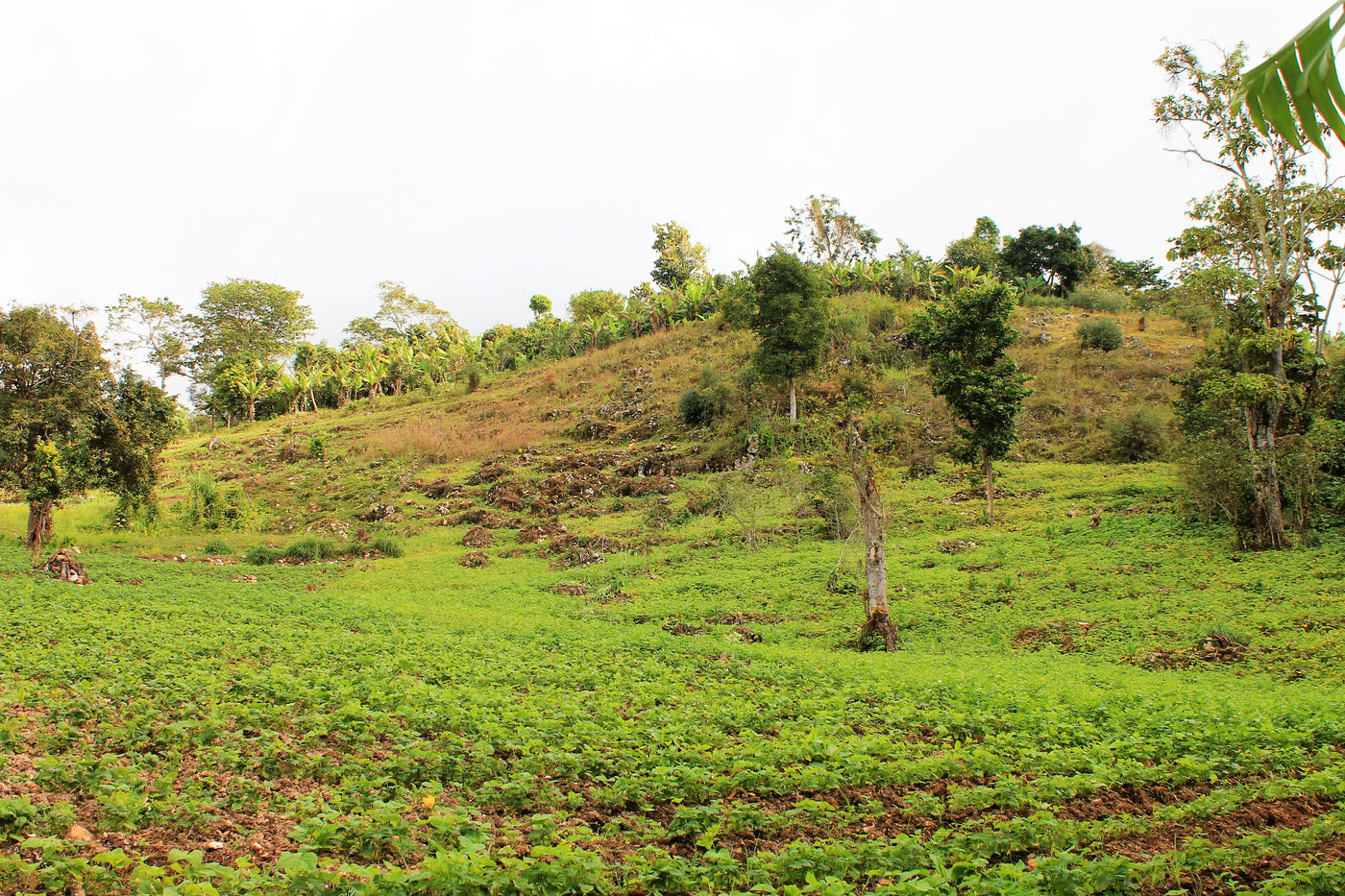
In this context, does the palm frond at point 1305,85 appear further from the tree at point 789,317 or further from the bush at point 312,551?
the tree at point 789,317

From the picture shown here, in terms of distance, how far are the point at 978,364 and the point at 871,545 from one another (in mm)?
12186

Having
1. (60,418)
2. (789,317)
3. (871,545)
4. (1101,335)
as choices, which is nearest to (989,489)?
(871,545)

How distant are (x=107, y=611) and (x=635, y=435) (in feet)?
90.9

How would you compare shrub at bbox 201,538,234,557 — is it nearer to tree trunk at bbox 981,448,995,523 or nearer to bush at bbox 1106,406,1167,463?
tree trunk at bbox 981,448,995,523

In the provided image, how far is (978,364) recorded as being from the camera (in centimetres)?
2328

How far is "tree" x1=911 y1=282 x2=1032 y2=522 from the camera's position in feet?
73.7

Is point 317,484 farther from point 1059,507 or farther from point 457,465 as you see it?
point 1059,507

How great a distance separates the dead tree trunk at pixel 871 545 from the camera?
13.2m

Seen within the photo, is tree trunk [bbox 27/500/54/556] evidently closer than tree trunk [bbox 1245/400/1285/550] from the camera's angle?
No

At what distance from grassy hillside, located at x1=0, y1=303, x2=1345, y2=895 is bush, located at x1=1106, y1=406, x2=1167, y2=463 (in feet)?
13.8

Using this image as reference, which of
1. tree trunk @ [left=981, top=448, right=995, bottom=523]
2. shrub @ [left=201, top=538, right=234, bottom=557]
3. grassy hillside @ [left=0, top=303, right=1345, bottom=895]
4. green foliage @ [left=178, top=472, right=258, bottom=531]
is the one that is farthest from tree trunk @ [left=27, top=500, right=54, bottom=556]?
tree trunk @ [left=981, top=448, right=995, bottom=523]

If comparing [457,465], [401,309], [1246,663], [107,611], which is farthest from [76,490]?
[401,309]

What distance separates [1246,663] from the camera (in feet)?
35.1

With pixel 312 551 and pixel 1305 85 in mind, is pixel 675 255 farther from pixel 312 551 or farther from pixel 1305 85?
pixel 1305 85
